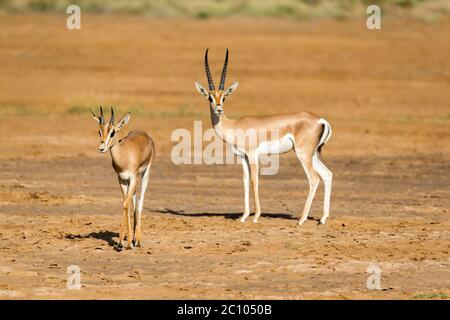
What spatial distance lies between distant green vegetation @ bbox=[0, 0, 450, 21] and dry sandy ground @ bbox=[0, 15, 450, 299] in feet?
3.42

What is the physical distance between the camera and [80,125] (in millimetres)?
27562

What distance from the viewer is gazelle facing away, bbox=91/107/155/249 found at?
13812mm

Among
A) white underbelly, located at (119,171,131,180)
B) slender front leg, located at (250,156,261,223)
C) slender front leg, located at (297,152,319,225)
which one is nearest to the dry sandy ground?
slender front leg, located at (250,156,261,223)

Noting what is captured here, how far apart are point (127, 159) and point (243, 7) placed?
90.4 feet

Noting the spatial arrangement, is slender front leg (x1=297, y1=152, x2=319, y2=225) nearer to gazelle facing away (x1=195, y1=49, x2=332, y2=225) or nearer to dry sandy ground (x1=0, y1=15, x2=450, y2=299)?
gazelle facing away (x1=195, y1=49, x2=332, y2=225)

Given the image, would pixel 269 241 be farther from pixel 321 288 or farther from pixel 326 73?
pixel 326 73

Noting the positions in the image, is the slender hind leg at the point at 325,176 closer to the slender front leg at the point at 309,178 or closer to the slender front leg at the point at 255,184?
the slender front leg at the point at 309,178

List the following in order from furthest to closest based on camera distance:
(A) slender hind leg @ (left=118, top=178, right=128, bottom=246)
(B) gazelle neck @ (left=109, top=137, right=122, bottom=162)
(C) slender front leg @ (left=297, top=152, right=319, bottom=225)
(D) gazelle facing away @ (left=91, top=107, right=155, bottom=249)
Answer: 1. (C) slender front leg @ (left=297, top=152, right=319, bottom=225)
2. (A) slender hind leg @ (left=118, top=178, right=128, bottom=246)
3. (B) gazelle neck @ (left=109, top=137, right=122, bottom=162)
4. (D) gazelle facing away @ (left=91, top=107, right=155, bottom=249)

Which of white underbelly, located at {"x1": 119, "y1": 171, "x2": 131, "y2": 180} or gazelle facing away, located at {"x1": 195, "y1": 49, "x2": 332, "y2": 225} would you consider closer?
white underbelly, located at {"x1": 119, "y1": 171, "x2": 131, "y2": 180}

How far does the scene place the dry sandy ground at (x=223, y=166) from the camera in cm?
1334

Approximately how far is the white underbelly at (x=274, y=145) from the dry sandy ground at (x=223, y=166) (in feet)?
3.47

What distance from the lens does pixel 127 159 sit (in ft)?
46.4

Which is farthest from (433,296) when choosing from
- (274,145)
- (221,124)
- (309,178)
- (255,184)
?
(221,124)

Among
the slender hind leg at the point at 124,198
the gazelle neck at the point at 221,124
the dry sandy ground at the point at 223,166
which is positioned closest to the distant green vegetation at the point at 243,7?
the dry sandy ground at the point at 223,166
